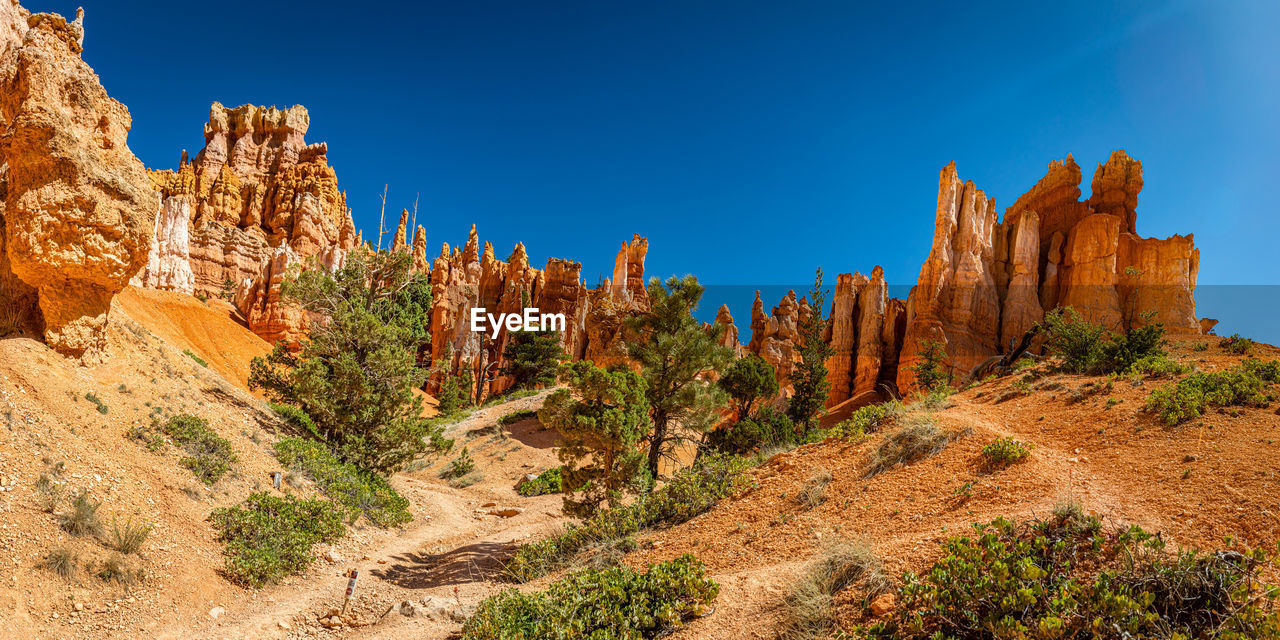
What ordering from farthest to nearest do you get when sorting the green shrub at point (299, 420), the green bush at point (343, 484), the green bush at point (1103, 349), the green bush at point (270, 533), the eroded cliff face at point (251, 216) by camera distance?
the eroded cliff face at point (251, 216)
the green shrub at point (299, 420)
the green bush at point (343, 484)
the green bush at point (1103, 349)
the green bush at point (270, 533)

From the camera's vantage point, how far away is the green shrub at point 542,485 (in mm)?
19547

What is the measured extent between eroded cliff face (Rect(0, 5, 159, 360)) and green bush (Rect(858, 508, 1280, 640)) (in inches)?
536

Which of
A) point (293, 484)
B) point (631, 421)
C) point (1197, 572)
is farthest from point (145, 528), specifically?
point (1197, 572)

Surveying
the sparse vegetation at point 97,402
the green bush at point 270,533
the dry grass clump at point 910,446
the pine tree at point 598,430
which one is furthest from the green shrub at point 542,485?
the dry grass clump at point 910,446

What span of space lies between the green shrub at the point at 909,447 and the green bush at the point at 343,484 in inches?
453

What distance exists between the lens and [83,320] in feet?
34.6

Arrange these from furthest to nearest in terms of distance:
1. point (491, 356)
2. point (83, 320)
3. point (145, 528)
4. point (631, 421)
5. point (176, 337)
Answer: point (491, 356) → point (176, 337) → point (631, 421) → point (83, 320) → point (145, 528)

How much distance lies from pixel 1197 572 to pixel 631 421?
30.0ft

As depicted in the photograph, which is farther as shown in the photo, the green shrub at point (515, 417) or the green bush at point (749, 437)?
the green shrub at point (515, 417)

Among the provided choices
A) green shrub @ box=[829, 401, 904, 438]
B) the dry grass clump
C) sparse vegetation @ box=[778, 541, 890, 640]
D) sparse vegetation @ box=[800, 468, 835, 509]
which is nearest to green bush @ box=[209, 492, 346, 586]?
sparse vegetation @ box=[778, 541, 890, 640]

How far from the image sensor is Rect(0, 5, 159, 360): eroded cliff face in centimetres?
953

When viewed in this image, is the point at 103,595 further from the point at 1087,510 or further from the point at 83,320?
the point at 1087,510

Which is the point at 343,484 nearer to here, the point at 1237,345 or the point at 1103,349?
the point at 1103,349

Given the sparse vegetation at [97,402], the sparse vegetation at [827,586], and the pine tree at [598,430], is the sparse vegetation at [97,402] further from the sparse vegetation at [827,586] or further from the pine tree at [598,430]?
the sparse vegetation at [827,586]
